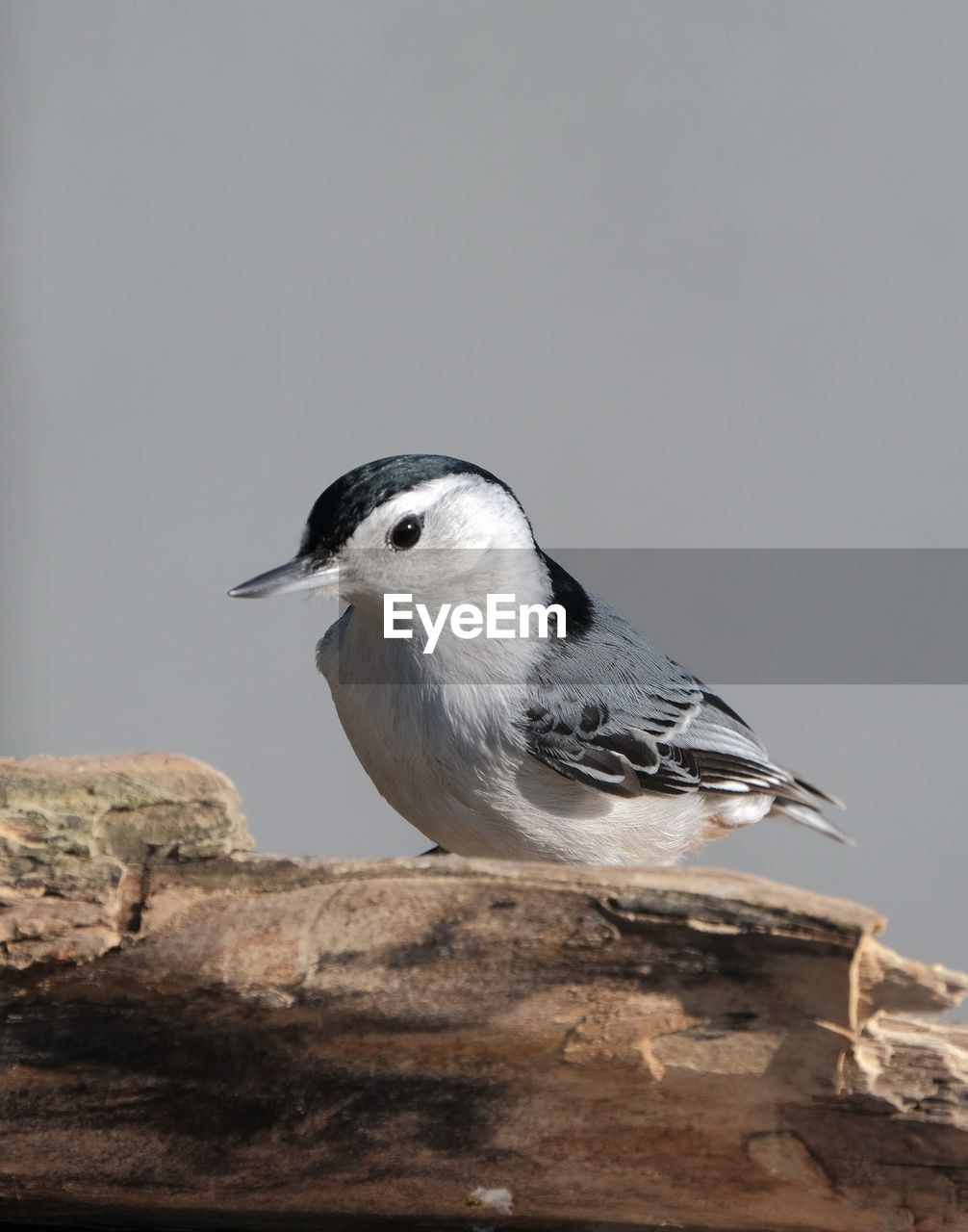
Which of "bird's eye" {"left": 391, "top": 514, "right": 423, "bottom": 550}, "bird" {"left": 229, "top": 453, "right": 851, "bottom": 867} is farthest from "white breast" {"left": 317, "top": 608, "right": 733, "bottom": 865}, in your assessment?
"bird's eye" {"left": 391, "top": 514, "right": 423, "bottom": 550}

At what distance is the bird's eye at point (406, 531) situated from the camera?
109 cm

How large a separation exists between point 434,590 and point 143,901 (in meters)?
0.42

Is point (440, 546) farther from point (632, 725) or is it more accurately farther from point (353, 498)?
point (632, 725)

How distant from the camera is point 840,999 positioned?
2.69 ft

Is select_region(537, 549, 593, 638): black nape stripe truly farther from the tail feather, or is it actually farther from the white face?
the tail feather

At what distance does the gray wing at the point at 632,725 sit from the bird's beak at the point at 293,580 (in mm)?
230

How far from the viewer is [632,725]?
127cm

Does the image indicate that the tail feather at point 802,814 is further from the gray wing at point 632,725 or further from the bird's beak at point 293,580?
the bird's beak at point 293,580

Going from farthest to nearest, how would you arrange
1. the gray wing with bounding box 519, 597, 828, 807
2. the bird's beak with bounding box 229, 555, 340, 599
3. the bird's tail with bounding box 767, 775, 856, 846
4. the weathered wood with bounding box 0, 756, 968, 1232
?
the bird's tail with bounding box 767, 775, 856, 846, the gray wing with bounding box 519, 597, 828, 807, the bird's beak with bounding box 229, 555, 340, 599, the weathered wood with bounding box 0, 756, 968, 1232

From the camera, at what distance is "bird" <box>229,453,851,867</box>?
3.59 ft

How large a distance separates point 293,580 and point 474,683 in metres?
0.20

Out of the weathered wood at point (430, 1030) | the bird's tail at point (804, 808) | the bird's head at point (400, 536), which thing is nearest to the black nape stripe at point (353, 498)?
the bird's head at point (400, 536)

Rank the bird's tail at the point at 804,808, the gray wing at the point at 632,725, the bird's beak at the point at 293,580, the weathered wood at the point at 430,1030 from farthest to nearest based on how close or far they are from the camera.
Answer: the bird's tail at the point at 804,808
the gray wing at the point at 632,725
the bird's beak at the point at 293,580
the weathered wood at the point at 430,1030

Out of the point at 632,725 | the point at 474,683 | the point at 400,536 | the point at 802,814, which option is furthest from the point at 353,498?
the point at 802,814
